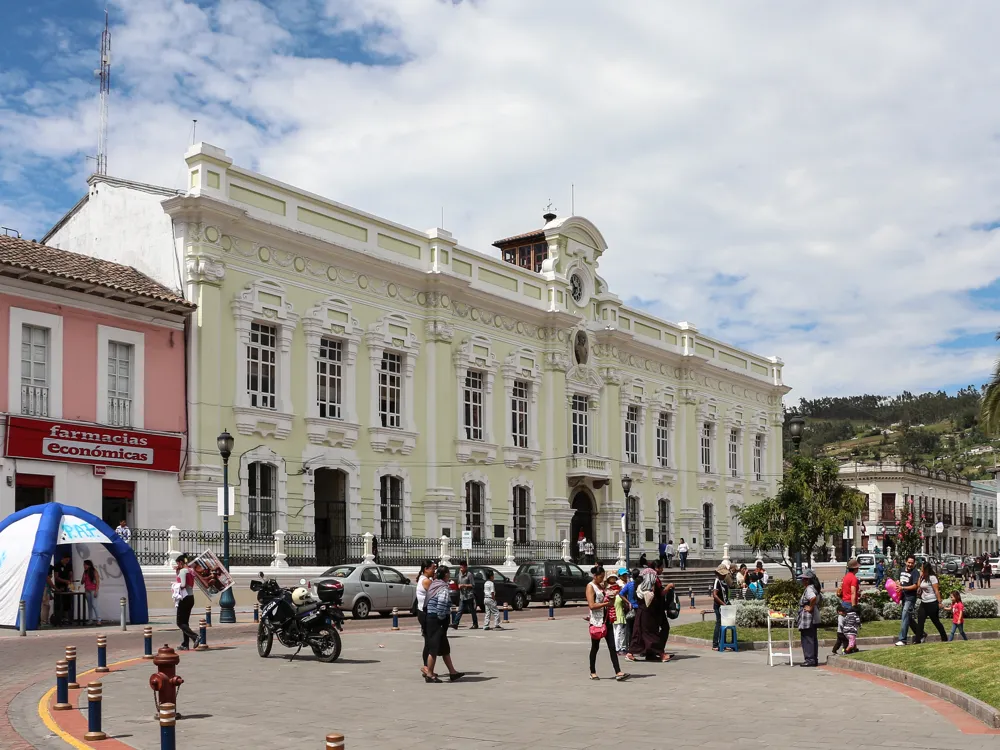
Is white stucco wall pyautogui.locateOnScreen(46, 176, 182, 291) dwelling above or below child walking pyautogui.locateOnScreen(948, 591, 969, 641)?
above

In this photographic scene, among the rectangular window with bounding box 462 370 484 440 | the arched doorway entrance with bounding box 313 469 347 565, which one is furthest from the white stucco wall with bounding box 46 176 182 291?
the rectangular window with bounding box 462 370 484 440

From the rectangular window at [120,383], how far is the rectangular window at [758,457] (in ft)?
131

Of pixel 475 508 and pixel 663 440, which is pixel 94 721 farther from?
pixel 663 440

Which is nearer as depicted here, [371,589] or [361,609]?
[361,609]

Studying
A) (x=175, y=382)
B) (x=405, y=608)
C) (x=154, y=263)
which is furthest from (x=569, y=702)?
(x=154, y=263)

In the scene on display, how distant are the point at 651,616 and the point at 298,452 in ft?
62.5

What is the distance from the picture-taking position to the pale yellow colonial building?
33.8 metres

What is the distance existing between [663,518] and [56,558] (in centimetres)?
3458

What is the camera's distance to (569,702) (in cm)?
1351

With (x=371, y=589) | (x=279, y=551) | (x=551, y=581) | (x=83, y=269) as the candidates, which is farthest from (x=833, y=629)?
(x=83, y=269)

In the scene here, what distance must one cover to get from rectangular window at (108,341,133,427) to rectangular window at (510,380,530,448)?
1715 cm

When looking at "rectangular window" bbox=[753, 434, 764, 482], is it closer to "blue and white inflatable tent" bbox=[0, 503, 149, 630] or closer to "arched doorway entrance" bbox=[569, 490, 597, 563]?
"arched doorway entrance" bbox=[569, 490, 597, 563]

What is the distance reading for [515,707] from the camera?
1306 centimetres

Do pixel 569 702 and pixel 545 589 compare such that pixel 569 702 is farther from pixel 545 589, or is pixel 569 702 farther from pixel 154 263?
pixel 154 263
